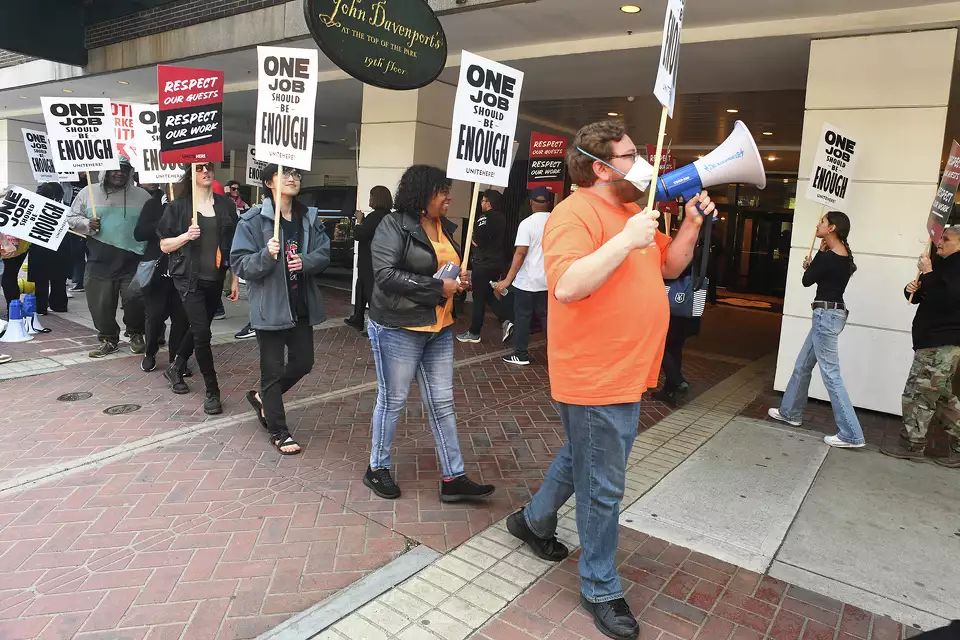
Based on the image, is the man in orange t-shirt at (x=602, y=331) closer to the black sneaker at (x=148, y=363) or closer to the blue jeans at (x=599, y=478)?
the blue jeans at (x=599, y=478)

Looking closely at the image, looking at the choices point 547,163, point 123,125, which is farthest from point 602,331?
point 547,163

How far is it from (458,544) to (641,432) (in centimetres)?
246

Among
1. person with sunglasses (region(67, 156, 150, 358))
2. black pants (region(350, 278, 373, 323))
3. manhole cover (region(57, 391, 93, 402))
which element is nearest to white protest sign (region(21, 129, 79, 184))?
person with sunglasses (region(67, 156, 150, 358))

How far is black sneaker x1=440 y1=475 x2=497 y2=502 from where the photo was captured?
3938 mm

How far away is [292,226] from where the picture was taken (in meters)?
4.60

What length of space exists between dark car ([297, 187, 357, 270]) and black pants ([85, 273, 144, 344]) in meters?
6.49

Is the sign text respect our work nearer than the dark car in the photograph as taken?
Yes

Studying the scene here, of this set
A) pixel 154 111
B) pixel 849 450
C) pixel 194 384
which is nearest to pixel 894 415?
pixel 849 450

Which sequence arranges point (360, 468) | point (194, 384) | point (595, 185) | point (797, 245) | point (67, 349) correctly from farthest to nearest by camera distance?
point (67, 349) → point (797, 245) → point (194, 384) → point (360, 468) → point (595, 185)

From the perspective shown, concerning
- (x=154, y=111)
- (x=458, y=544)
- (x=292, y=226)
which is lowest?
(x=458, y=544)

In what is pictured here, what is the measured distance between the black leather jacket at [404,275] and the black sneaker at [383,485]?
94cm

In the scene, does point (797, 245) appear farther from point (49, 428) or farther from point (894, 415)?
point (49, 428)

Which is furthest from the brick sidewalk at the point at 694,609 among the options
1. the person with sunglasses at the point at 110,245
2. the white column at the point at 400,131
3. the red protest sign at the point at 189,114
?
the white column at the point at 400,131

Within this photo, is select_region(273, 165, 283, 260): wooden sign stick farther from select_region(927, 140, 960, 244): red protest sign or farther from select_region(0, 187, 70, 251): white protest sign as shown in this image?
select_region(927, 140, 960, 244): red protest sign
